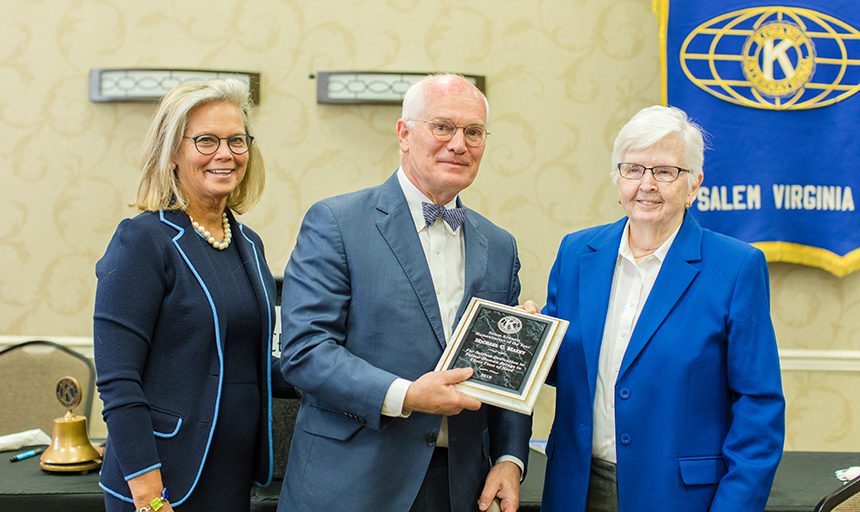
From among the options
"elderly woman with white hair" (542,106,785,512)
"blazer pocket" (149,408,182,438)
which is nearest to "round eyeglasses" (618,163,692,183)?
"elderly woman with white hair" (542,106,785,512)

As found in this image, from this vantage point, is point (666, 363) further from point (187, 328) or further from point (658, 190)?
point (187, 328)

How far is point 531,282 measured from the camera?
302 centimetres

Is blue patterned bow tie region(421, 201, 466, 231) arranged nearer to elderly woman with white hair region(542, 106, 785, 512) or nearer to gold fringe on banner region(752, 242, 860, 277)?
elderly woman with white hair region(542, 106, 785, 512)

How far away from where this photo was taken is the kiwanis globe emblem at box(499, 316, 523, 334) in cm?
142

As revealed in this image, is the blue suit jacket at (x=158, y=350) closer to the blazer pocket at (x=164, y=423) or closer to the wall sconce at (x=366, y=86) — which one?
the blazer pocket at (x=164, y=423)

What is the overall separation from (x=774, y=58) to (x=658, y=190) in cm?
181

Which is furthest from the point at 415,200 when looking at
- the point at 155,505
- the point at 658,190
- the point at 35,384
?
the point at 35,384

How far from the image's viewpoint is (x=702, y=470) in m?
1.39

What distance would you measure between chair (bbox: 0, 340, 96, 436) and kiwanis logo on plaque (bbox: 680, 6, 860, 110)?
2.93 m

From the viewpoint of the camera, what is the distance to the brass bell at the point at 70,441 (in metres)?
1.95

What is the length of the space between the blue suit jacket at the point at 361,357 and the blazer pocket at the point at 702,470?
47 centimetres

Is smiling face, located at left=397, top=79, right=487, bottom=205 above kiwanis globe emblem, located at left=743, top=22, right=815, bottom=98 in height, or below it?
below

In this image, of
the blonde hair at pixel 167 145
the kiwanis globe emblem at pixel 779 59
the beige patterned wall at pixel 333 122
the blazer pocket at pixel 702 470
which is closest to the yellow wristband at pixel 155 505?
the blonde hair at pixel 167 145

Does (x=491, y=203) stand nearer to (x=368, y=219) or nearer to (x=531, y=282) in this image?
(x=531, y=282)
